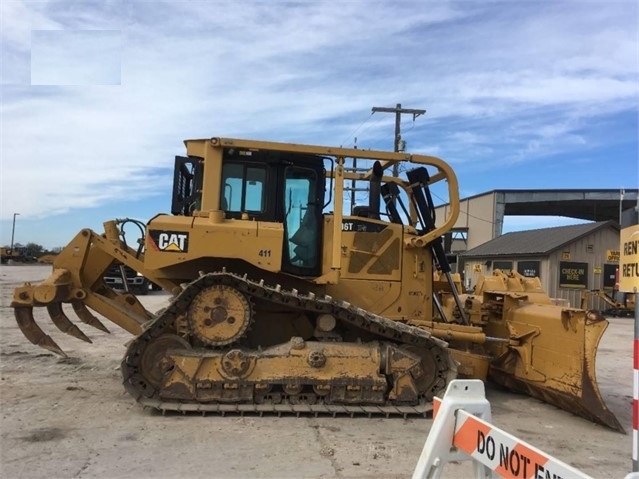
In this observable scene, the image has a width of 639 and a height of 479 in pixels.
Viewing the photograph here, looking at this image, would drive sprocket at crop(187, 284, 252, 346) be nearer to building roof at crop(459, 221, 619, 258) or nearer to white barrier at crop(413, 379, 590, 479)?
white barrier at crop(413, 379, 590, 479)

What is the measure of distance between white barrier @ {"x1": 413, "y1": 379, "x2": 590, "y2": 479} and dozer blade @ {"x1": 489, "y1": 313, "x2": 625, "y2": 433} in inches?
161

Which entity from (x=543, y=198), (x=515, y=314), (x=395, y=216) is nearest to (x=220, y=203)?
(x=395, y=216)

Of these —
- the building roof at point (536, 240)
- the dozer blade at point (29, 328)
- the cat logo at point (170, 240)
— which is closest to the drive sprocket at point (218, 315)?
the cat logo at point (170, 240)

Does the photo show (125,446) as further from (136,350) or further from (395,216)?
(395,216)

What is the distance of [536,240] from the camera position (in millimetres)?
30344

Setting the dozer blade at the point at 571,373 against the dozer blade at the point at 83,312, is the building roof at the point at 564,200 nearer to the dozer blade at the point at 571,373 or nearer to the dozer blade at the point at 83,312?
the dozer blade at the point at 571,373

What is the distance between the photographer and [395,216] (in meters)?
8.43

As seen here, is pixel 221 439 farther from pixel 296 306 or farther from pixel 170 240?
pixel 170 240

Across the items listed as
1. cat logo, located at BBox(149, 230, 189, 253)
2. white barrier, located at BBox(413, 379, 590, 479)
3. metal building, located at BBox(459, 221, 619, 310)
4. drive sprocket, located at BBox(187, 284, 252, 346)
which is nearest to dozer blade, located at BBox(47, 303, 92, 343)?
cat logo, located at BBox(149, 230, 189, 253)

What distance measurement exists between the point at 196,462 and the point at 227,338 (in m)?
1.78

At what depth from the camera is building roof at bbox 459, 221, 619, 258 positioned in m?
27.2

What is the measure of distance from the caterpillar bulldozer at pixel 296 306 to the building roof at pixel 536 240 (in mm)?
21023

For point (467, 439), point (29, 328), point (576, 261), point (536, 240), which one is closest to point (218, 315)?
point (29, 328)

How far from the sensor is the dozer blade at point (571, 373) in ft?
20.9
